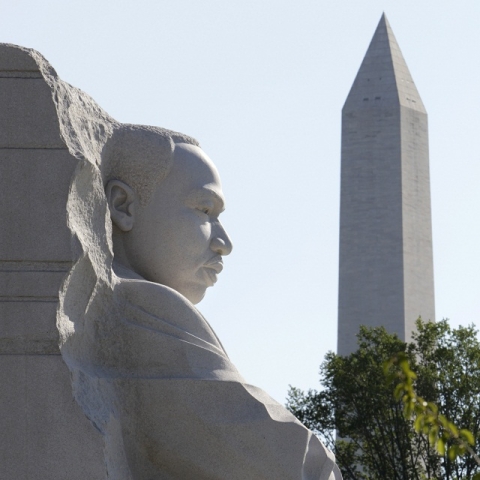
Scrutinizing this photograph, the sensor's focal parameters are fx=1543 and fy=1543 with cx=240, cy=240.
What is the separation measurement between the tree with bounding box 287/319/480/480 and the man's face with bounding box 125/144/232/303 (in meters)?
17.6

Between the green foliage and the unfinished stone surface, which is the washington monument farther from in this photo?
the green foliage

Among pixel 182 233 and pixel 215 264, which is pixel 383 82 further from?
pixel 182 233

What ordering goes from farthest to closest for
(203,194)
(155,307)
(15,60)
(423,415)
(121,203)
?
(203,194) → (121,203) → (155,307) → (15,60) → (423,415)

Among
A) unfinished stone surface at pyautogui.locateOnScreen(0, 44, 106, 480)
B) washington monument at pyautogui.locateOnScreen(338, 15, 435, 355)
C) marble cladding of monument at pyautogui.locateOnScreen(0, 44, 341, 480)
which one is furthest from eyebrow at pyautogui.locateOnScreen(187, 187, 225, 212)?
washington monument at pyautogui.locateOnScreen(338, 15, 435, 355)

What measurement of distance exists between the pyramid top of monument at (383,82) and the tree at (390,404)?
1828cm

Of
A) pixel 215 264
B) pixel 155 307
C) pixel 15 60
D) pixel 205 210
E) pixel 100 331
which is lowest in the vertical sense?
pixel 100 331

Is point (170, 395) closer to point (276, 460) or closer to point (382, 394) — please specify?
point (276, 460)

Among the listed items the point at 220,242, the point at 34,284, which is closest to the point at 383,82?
the point at 220,242

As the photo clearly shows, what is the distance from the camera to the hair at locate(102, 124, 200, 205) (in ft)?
23.3


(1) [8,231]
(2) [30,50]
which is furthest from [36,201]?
(2) [30,50]

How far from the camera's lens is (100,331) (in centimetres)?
666

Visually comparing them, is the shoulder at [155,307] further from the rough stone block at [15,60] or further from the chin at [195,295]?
the rough stone block at [15,60]

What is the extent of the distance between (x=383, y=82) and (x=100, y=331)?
38.6 meters

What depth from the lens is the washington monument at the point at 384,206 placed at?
1694 inches
